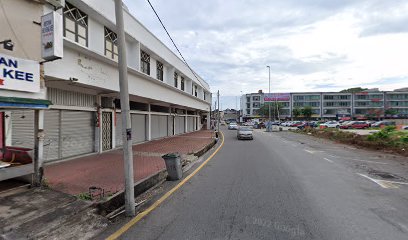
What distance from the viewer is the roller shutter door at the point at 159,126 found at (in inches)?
898

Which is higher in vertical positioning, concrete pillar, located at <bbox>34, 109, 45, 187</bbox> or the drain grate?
concrete pillar, located at <bbox>34, 109, 45, 187</bbox>

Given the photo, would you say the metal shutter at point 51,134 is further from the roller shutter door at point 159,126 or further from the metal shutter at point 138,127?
the roller shutter door at point 159,126

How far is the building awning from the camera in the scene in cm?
571

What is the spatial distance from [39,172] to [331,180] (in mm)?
8839

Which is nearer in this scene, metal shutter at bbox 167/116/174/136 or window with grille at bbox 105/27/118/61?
window with grille at bbox 105/27/118/61

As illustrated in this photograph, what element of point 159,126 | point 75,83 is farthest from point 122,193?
point 159,126

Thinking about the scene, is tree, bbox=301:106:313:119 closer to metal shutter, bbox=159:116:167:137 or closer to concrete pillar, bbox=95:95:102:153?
metal shutter, bbox=159:116:167:137

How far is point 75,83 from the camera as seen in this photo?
9961mm

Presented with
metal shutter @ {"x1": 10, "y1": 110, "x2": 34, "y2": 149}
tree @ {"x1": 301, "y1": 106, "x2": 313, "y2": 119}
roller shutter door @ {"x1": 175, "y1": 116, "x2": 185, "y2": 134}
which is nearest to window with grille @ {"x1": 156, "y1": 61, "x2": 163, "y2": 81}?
roller shutter door @ {"x1": 175, "y1": 116, "x2": 185, "y2": 134}

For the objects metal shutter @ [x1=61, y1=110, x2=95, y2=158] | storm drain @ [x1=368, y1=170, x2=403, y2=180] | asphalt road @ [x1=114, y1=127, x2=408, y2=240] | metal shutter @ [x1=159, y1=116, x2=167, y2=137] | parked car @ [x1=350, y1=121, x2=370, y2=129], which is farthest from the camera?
parked car @ [x1=350, y1=121, x2=370, y2=129]

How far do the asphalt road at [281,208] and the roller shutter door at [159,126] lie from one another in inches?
546

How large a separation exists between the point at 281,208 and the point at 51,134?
9.23 m

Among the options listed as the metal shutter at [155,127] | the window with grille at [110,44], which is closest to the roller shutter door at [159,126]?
the metal shutter at [155,127]

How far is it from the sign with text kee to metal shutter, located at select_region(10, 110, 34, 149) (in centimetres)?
320
